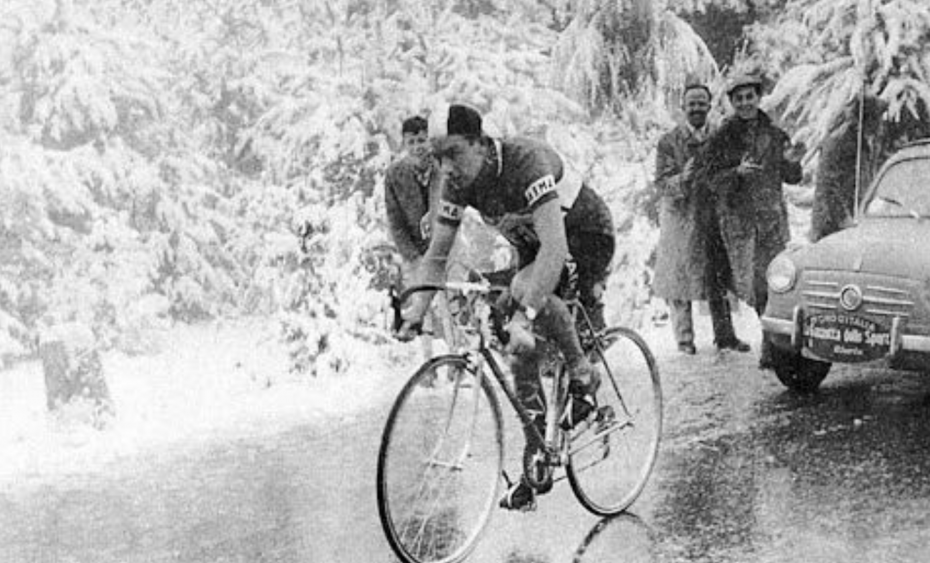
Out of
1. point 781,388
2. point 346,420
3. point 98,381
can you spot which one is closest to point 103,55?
point 98,381

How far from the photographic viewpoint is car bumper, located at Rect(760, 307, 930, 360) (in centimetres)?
705

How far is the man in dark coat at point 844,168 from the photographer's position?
32.4 feet

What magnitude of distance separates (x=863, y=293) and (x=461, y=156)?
3492 millimetres

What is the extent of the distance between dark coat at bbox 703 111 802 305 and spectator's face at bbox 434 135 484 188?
4876 millimetres

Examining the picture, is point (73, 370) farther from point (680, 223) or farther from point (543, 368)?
point (680, 223)

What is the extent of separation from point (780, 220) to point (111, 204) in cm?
497

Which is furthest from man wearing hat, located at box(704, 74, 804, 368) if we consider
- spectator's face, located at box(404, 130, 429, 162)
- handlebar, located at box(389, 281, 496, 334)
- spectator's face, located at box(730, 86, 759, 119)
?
handlebar, located at box(389, 281, 496, 334)

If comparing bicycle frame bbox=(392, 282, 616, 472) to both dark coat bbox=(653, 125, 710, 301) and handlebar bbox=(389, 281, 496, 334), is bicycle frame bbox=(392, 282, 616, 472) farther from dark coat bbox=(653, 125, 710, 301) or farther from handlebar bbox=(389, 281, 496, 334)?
dark coat bbox=(653, 125, 710, 301)

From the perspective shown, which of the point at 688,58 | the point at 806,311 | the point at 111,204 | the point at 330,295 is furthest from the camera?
the point at 688,58

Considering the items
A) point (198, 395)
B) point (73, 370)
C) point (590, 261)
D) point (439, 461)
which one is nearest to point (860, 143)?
point (590, 261)

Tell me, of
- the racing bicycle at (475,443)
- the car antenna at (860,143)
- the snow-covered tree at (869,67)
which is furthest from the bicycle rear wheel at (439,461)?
the snow-covered tree at (869,67)

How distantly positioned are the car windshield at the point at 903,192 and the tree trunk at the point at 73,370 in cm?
539

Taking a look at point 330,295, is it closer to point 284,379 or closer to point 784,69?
point 284,379

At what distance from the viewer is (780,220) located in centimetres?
948
